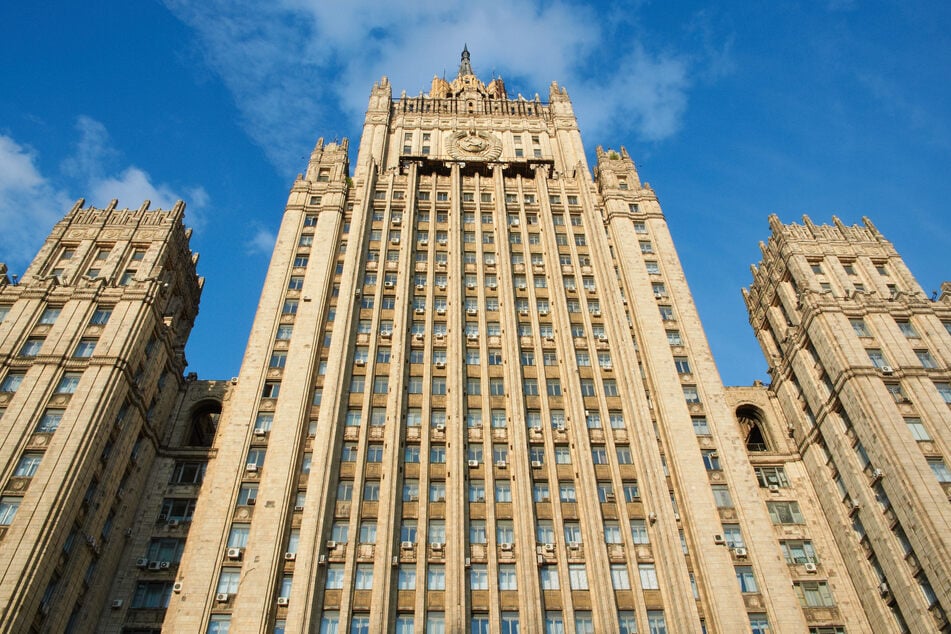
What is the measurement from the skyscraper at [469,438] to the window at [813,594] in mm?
99

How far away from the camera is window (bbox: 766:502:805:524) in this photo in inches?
1655

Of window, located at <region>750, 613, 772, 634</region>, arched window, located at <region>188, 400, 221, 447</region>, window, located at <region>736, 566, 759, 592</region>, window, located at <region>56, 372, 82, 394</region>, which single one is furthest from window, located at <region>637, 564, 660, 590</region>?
window, located at <region>56, 372, 82, 394</region>

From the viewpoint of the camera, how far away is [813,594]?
126 feet

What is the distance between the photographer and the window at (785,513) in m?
42.0

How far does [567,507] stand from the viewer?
124 feet

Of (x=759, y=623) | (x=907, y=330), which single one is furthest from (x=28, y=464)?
(x=907, y=330)

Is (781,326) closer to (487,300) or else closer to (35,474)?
(487,300)

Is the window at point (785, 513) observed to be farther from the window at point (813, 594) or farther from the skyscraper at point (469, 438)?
the window at point (813, 594)

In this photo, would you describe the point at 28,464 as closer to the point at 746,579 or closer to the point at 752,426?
the point at 746,579

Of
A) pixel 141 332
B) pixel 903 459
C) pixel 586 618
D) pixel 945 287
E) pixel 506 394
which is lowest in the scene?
pixel 586 618

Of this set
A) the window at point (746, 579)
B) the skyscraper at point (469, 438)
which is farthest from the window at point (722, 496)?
the window at point (746, 579)

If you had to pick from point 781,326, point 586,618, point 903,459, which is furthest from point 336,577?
point 781,326

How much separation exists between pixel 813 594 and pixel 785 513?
4.97 m

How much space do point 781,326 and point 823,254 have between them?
5.40 metres
